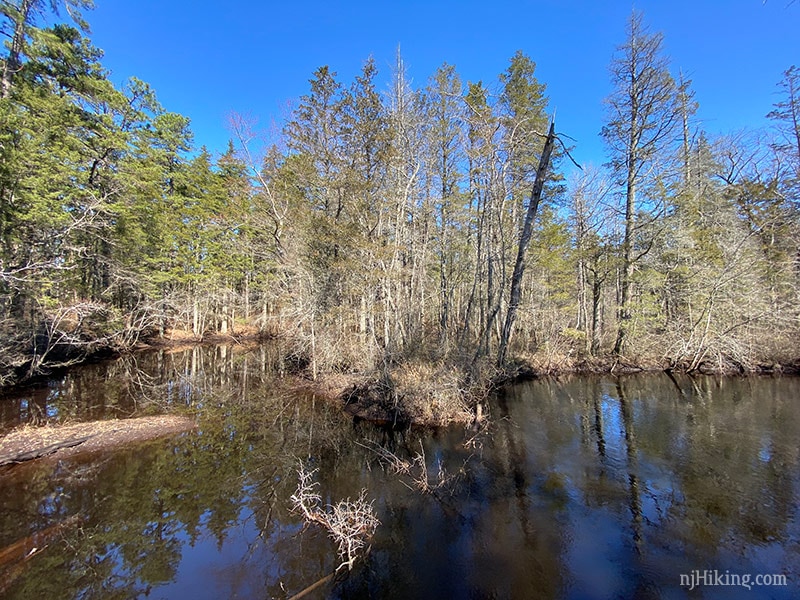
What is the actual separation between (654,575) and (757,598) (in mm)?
1077

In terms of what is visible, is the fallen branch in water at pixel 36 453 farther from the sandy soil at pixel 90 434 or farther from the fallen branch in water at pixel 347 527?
the fallen branch in water at pixel 347 527

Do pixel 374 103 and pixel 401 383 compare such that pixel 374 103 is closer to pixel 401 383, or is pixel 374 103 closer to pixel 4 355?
pixel 401 383

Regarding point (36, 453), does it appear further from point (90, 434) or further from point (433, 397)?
point (433, 397)

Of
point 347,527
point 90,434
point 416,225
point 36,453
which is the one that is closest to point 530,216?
point 416,225

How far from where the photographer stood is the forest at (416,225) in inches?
521

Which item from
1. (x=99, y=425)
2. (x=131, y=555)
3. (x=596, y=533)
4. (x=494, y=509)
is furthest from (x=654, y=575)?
(x=99, y=425)

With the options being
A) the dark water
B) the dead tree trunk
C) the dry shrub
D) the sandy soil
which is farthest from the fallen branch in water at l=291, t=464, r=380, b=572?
the dead tree trunk

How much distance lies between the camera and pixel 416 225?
58.3 feet

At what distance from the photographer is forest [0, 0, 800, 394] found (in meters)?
13.2

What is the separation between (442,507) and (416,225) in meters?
13.6

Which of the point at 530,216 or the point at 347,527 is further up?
the point at 530,216

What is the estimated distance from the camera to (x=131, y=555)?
5441 mm

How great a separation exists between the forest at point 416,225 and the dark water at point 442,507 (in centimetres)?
342

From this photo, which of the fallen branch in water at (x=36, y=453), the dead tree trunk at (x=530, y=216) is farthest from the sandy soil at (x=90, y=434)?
the dead tree trunk at (x=530, y=216)
